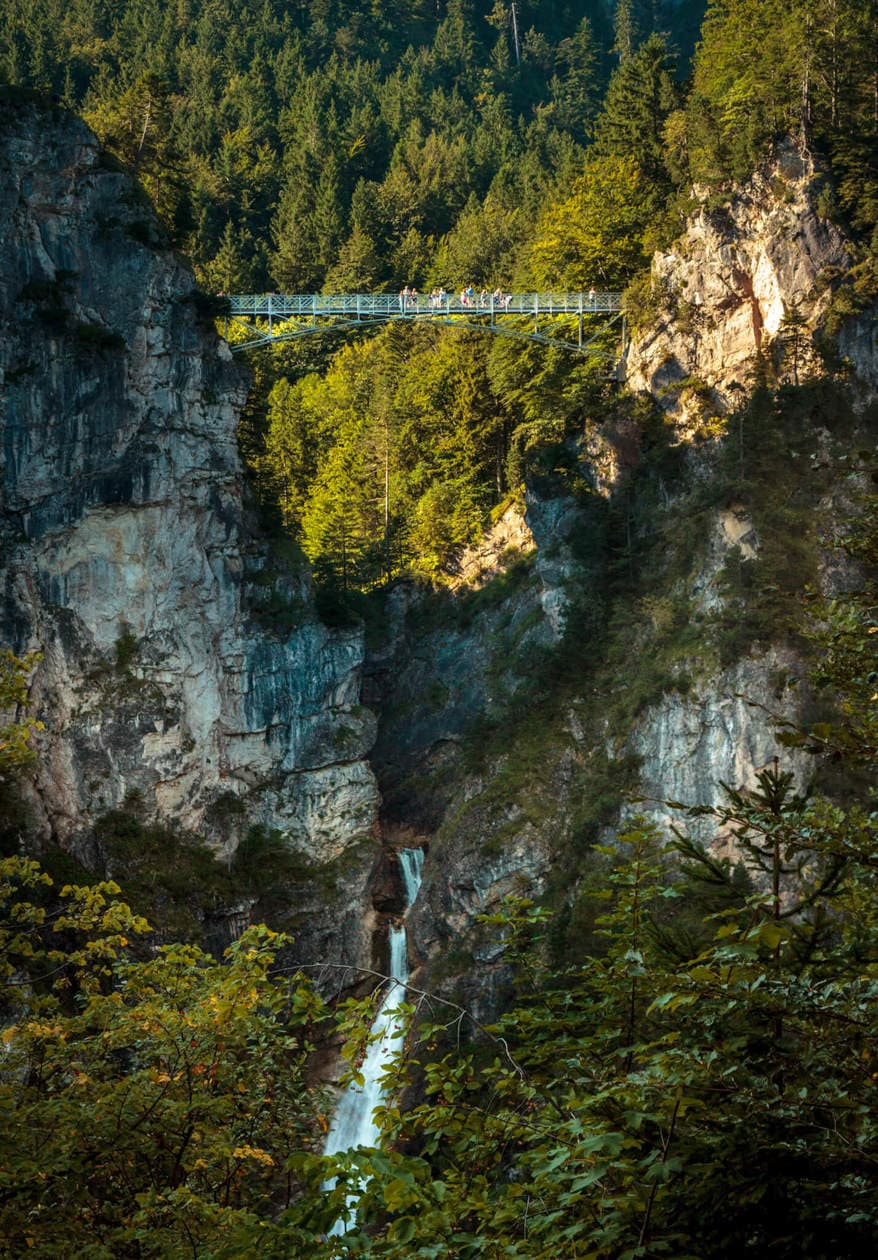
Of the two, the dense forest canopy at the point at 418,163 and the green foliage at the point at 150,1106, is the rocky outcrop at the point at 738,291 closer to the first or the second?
the dense forest canopy at the point at 418,163

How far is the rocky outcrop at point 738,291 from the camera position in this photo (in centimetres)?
3394

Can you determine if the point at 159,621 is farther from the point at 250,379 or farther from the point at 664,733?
the point at 664,733

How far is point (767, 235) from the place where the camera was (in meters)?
34.9

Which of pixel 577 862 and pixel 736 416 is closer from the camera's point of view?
pixel 577 862

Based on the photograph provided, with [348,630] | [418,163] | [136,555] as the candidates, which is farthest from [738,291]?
[418,163]

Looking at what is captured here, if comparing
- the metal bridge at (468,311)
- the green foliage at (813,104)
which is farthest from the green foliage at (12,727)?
the green foliage at (813,104)

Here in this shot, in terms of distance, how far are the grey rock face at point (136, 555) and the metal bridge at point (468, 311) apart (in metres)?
2.92

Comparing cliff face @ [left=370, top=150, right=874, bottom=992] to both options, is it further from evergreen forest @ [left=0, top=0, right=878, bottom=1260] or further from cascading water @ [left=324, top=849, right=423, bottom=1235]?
cascading water @ [left=324, top=849, right=423, bottom=1235]

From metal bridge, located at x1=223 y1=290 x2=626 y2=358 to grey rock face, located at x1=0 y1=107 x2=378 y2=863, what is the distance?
9.59 feet

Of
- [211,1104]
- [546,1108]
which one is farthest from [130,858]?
[546,1108]

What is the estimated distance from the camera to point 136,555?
34062 millimetres

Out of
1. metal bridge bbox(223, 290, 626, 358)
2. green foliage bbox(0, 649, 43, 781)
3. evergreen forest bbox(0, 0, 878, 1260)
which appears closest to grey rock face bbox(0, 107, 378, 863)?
evergreen forest bbox(0, 0, 878, 1260)

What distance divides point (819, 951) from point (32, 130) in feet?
113

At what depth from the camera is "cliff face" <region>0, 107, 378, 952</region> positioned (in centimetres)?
3191
